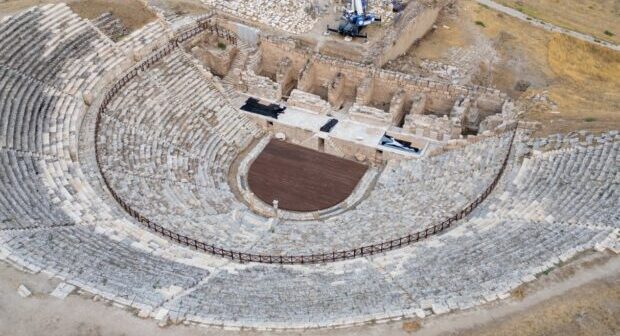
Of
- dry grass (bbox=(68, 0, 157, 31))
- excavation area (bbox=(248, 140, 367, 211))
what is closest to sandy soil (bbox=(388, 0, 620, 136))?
excavation area (bbox=(248, 140, 367, 211))

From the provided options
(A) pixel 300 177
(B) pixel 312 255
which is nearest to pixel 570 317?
(B) pixel 312 255

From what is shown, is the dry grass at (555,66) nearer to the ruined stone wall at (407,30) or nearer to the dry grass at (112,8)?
the ruined stone wall at (407,30)

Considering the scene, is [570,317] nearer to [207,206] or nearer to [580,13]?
[207,206]

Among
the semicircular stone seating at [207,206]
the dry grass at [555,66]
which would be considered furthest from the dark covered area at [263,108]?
the dry grass at [555,66]

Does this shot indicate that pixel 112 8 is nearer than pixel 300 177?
No

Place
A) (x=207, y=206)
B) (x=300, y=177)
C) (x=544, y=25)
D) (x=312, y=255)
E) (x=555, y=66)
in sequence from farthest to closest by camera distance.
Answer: (x=544, y=25) → (x=555, y=66) → (x=300, y=177) → (x=207, y=206) → (x=312, y=255)

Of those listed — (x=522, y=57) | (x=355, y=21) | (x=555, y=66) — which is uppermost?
(x=355, y=21)
